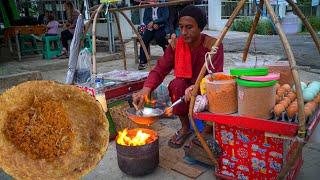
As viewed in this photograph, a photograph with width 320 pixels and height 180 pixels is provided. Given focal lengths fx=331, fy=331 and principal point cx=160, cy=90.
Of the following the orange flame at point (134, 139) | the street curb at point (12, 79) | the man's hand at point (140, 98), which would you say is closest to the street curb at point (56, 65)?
the street curb at point (12, 79)

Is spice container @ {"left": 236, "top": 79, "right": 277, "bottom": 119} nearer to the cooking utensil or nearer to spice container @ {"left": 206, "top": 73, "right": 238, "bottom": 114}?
spice container @ {"left": 206, "top": 73, "right": 238, "bottom": 114}

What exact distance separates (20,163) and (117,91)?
1572mm

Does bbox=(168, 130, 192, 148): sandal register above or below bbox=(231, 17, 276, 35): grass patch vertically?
below

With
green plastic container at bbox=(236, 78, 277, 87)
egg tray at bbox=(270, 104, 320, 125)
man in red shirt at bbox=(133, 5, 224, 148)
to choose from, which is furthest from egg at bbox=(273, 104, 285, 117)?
man in red shirt at bbox=(133, 5, 224, 148)

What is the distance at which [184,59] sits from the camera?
10.1 feet

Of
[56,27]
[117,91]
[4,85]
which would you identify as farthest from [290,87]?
[56,27]

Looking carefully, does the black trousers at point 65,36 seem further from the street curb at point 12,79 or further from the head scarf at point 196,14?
the head scarf at point 196,14

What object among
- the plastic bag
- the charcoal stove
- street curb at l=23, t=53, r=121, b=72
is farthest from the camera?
street curb at l=23, t=53, r=121, b=72

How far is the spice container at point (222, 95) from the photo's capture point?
2211 mm

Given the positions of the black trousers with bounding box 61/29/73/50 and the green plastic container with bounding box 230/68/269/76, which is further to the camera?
the black trousers with bounding box 61/29/73/50

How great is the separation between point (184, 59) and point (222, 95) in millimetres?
944

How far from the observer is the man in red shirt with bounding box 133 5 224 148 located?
2.93 meters

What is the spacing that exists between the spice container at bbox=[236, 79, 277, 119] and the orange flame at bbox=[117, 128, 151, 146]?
939 millimetres

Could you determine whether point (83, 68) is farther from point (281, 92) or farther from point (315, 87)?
point (315, 87)
